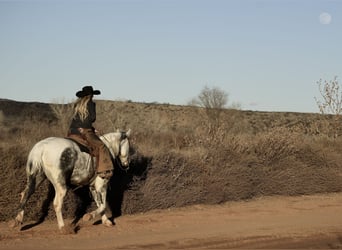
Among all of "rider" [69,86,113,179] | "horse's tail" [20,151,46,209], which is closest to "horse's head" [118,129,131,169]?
"rider" [69,86,113,179]

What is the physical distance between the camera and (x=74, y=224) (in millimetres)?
11719

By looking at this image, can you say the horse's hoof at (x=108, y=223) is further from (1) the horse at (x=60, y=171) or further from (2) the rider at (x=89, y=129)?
(2) the rider at (x=89, y=129)

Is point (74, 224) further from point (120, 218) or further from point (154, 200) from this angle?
point (154, 200)

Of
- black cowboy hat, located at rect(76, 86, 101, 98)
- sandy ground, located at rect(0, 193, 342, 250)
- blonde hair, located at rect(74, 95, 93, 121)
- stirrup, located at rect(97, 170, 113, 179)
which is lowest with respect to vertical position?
sandy ground, located at rect(0, 193, 342, 250)

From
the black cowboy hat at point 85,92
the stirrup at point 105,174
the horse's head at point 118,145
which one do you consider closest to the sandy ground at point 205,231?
the stirrup at point 105,174

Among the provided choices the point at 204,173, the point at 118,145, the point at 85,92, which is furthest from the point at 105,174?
the point at 204,173

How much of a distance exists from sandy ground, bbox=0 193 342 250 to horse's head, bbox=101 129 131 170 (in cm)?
150

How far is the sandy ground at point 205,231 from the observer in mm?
9852

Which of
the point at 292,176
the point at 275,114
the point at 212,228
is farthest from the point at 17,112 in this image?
the point at 212,228

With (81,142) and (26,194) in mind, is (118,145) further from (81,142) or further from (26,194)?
(26,194)

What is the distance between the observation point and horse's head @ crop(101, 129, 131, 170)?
12197 millimetres

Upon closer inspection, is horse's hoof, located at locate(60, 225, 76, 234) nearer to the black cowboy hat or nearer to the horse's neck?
the horse's neck

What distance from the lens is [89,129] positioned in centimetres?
1165

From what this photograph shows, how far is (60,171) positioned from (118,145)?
194cm
